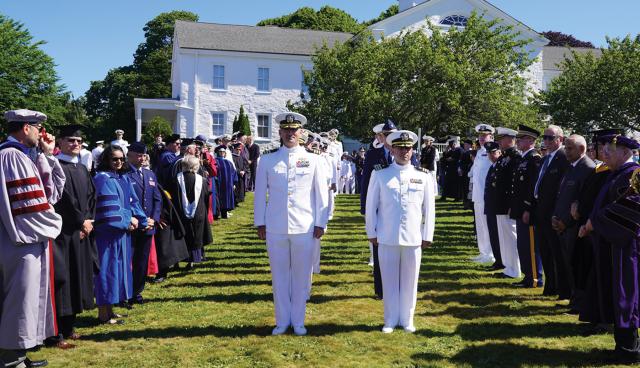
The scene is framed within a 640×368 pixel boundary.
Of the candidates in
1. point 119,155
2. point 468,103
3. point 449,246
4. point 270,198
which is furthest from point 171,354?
point 468,103

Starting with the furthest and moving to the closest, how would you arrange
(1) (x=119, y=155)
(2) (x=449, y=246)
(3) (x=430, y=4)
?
(3) (x=430, y=4), (2) (x=449, y=246), (1) (x=119, y=155)

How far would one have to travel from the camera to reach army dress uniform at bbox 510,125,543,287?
916 cm

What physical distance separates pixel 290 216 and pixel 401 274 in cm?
138

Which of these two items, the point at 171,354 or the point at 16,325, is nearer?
the point at 16,325

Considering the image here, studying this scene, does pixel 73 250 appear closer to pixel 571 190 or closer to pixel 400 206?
pixel 400 206

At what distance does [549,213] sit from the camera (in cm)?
847

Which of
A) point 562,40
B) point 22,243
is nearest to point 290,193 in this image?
point 22,243

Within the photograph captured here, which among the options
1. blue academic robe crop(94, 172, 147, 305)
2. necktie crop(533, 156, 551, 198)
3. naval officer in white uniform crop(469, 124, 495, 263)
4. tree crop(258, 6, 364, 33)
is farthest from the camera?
tree crop(258, 6, 364, 33)

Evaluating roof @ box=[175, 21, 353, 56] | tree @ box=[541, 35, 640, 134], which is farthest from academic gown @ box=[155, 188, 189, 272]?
roof @ box=[175, 21, 353, 56]

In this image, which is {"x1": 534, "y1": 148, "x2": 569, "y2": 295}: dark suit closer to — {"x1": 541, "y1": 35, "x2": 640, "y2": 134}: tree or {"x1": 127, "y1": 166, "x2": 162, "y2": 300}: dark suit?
{"x1": 127, "y1": 166, "x2": 162, "y2": 300}: dark suit

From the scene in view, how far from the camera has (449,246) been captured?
43.1 feet

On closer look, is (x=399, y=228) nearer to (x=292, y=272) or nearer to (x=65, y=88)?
(x=292, y=272)

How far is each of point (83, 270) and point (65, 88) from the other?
152 ft

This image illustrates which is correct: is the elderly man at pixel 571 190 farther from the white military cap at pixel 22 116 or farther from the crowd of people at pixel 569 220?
the white military cap at pixel 22 116
